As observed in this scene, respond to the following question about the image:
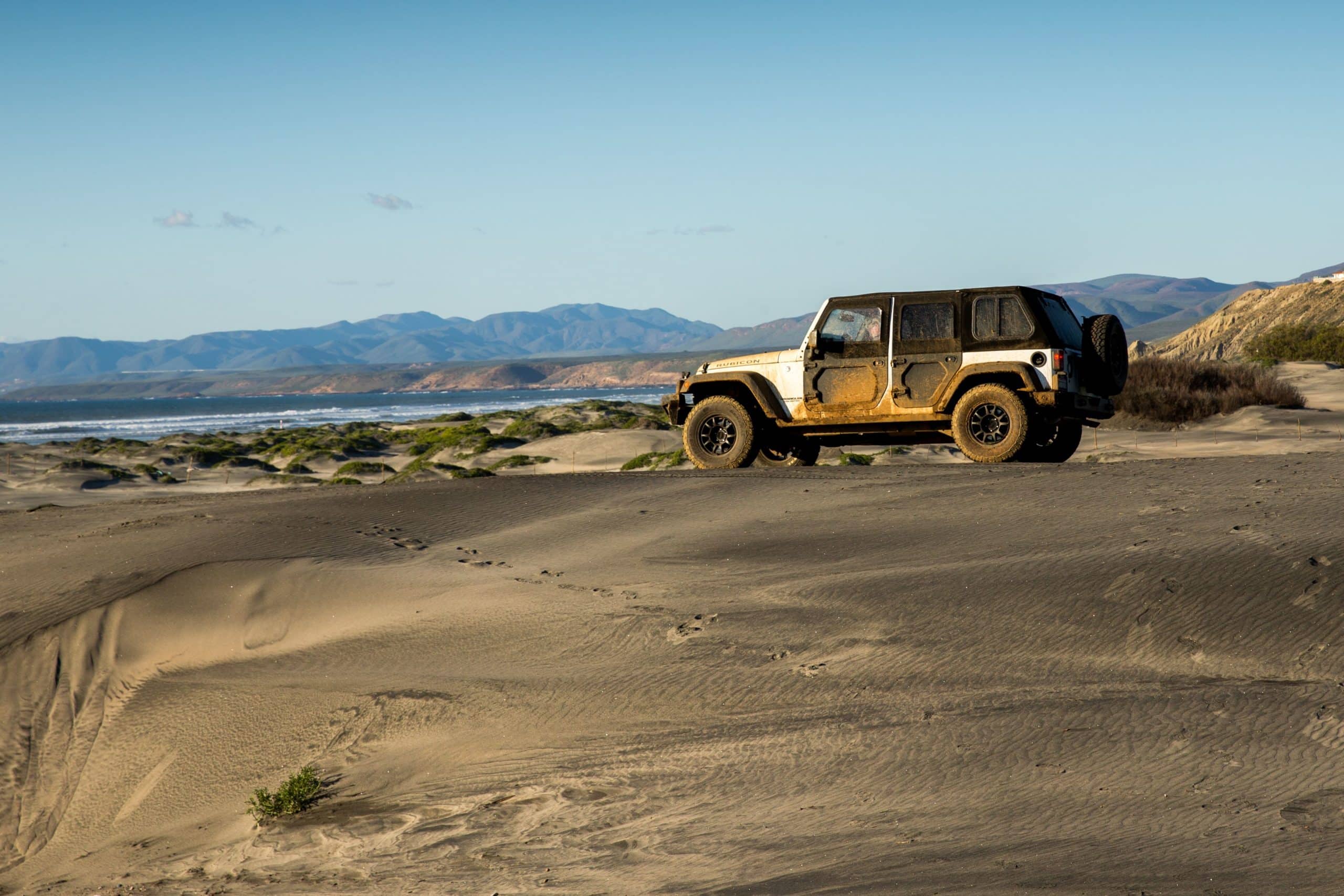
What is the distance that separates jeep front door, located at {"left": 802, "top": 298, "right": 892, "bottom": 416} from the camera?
1298 centimetres

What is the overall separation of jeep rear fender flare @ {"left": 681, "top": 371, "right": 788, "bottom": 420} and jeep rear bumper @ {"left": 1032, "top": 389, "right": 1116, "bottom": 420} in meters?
2.87

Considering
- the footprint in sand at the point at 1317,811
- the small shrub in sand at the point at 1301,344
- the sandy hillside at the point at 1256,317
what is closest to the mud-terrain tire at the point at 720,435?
the footprint in sand at the point at 1317,811

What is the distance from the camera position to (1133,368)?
31125 millimetres

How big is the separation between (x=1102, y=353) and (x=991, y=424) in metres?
1.42

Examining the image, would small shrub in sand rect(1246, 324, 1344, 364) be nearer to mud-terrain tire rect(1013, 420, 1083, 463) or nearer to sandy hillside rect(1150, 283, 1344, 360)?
sandy hillside rect(1150, 283, 1344, 360)

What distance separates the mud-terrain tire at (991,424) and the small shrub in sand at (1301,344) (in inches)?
1487

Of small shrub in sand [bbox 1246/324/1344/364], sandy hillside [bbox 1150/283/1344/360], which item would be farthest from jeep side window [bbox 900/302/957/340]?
sandy hillside [bbox 1150/283/1344/360]

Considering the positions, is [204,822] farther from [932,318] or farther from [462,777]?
[932,318]

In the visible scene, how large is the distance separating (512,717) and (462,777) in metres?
0.74

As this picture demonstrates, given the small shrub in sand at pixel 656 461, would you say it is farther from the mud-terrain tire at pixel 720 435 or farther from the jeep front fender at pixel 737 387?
the jeep front fender at pixel 737 387

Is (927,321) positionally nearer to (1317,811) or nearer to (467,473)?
(1317,811)

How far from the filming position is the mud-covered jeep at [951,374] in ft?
41.1

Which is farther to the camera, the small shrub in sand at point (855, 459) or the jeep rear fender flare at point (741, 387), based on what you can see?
the small shrub in sand at point (855, 459)

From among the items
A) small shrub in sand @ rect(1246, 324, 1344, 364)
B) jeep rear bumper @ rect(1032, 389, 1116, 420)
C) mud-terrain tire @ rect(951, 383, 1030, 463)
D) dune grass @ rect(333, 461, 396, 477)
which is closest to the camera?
jeep rear bumper @ rect(1032, 389, 1116, 420)
